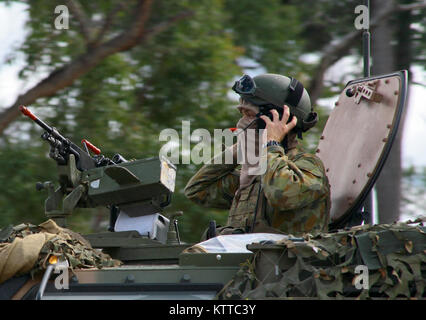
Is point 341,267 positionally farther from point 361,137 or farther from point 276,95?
point 276,95

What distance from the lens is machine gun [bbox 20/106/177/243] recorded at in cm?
509

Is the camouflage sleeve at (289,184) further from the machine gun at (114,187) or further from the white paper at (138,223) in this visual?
the white paper at (138,223)

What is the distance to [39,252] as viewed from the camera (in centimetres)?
422

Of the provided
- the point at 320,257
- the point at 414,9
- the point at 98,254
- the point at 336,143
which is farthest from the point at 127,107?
the point at 320,257

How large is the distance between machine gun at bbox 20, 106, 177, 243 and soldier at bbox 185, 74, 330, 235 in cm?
45

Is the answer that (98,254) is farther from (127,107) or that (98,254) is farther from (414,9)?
(414,9)

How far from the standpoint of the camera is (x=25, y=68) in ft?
31.4

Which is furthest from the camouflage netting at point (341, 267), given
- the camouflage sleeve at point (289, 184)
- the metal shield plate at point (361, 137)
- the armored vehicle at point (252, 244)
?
the metal shield plate at point (361, 137)

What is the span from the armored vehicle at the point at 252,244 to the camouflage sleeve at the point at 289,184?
202mm

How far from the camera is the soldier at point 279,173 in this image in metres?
4.61

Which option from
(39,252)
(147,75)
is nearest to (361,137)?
(39,252)

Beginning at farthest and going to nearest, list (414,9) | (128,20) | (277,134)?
(414,9), (128,20), (277,134)

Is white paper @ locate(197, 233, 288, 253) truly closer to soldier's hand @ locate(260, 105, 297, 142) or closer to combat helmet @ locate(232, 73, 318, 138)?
soldier's hand @ locate(260, 105, 297, 142)
